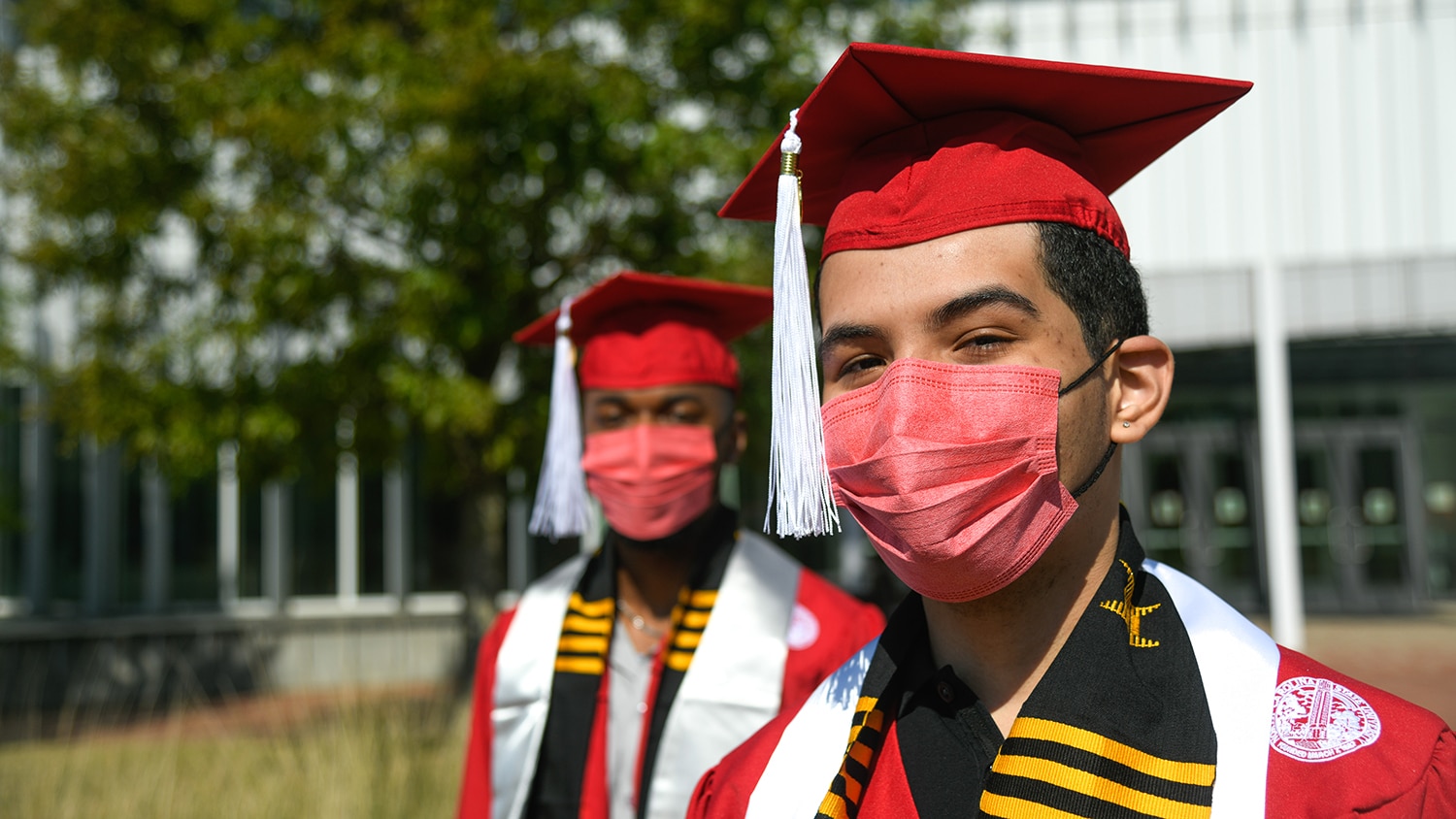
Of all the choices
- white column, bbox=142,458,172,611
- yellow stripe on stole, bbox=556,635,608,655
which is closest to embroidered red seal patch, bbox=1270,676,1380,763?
yellow stripe on stole, bbox=556,635,608,655

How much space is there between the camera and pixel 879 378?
4.91ft

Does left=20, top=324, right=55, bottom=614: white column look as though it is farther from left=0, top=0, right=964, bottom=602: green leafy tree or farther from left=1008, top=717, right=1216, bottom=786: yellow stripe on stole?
left=1008, top=717, right=1216, bottom=786: yellow stripe on stole

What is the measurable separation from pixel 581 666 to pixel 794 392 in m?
1.49

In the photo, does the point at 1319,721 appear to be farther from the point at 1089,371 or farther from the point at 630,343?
the point at 630,343

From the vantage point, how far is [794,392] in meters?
1.62

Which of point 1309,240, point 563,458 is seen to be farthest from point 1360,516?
point 563,458

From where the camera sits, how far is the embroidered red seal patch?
4.18ft

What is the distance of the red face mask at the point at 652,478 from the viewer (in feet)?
9.93

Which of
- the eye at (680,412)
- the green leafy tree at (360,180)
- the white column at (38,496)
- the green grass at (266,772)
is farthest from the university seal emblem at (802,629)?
the white column at (38,496)

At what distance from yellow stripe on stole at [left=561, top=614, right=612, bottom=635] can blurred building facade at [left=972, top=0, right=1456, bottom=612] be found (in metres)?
11.0

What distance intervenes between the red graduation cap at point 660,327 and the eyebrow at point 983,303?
65.7 inches

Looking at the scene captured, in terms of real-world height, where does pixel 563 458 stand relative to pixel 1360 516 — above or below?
above

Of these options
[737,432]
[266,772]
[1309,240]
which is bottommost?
[266,772]

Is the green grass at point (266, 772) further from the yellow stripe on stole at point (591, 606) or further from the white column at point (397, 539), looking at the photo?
the white column at point (397, 539)
